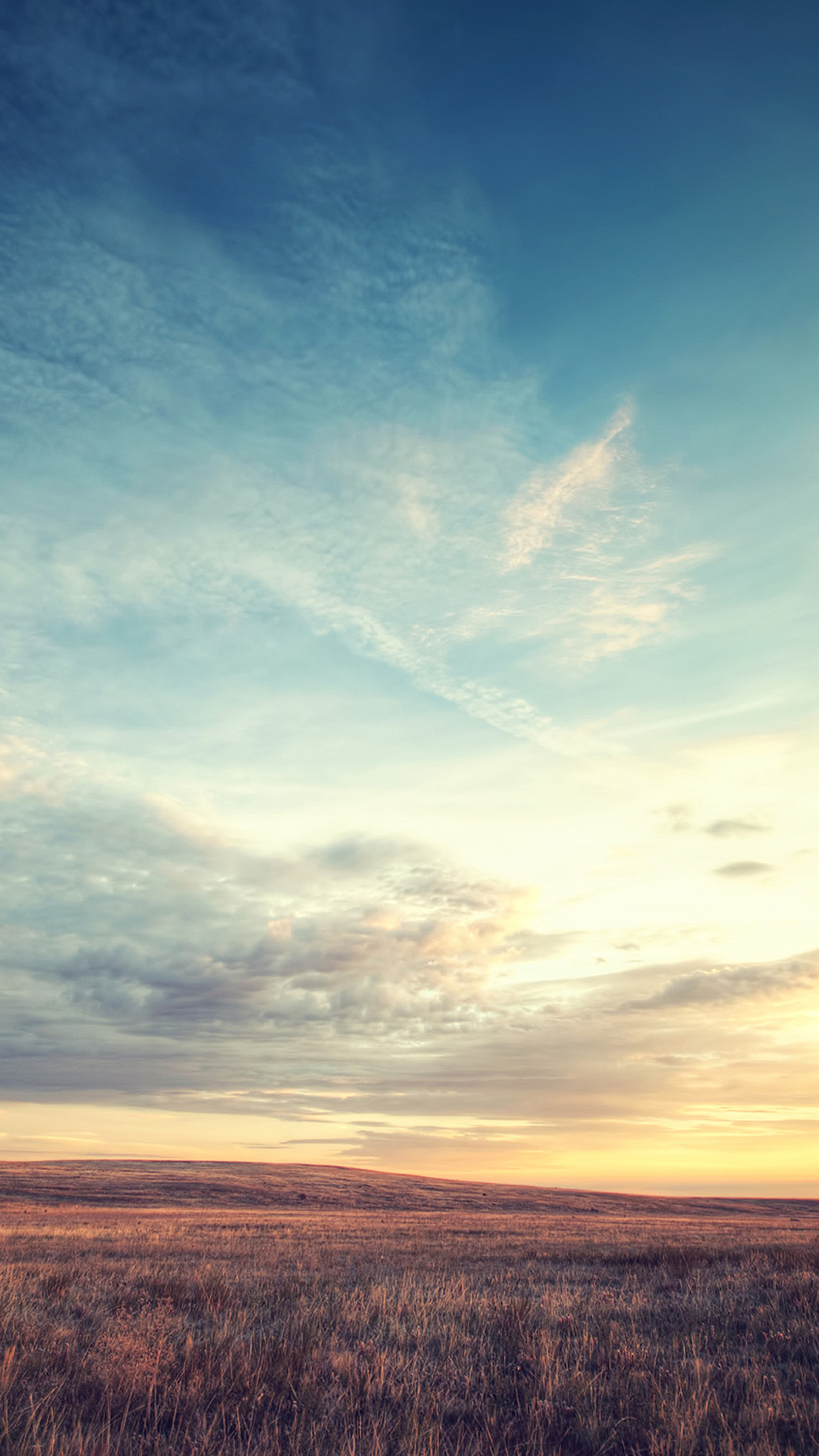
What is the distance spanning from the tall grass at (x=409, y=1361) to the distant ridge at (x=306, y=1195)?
44.2m

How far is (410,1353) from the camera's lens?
7.94 meters

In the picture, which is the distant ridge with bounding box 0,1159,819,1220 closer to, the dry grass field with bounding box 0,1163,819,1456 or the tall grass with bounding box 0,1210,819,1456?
the dry grass field with bounding box 0,1163,819,1456

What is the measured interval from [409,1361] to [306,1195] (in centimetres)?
6663

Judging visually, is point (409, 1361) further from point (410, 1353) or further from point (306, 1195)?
point (306, 1195)

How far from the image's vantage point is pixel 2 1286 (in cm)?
1165

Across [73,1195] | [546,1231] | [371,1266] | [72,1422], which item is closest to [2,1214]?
[73,1195]

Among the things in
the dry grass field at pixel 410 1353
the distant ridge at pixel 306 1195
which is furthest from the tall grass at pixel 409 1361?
the distant ridge at pixel 306 1195

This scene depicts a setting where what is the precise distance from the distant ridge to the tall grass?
44.2 m

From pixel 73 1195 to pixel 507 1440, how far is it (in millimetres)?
62449

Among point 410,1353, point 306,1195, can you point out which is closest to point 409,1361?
point 410,1353

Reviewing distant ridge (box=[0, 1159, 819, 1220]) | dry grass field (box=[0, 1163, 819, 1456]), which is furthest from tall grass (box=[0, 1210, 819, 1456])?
distant ridge (box=[0, 1159, 819, 1220])

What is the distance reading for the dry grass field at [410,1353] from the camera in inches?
215

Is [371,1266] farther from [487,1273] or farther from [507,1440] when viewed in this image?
[507,1440]

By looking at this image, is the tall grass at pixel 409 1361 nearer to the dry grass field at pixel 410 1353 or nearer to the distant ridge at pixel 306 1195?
the dry grass field at pixel 410 1353
